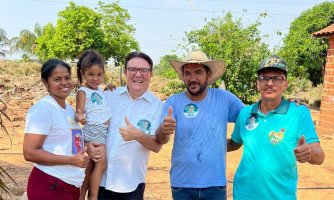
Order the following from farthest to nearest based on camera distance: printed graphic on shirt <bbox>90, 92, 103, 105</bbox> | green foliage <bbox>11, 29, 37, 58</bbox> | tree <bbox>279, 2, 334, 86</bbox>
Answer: green foliage <bbox>11, 29, 37, 58</bbox>, tree <bbox>279, 2, 334, 86</bbox>, printed graphic on shirt <bbox>90, 92, 103, 105</bbox>

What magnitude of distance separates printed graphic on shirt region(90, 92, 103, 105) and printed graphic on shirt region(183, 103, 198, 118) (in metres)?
0.76

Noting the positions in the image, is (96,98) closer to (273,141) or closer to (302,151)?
(273,141)

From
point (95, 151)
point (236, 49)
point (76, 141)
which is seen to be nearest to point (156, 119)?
point (95, 151)

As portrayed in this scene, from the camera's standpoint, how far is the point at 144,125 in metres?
3.13

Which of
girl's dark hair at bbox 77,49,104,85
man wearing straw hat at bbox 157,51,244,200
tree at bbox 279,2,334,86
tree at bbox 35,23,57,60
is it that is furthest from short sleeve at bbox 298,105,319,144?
tree at bbox 35,23,57,60

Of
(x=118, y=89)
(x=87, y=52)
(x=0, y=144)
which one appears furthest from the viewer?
(x=0, y=144)

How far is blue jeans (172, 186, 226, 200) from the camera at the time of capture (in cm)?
305

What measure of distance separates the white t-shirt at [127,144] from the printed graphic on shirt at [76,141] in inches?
10.0

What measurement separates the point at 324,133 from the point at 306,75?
14944 millimetres

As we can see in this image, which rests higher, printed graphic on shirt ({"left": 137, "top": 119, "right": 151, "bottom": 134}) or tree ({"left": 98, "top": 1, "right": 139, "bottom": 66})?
tree ({"left": 98, "top": 1, "right": 139, "bottom": 66})

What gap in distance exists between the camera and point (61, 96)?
296 centimetres

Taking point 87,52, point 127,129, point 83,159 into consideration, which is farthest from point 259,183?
point 87,52

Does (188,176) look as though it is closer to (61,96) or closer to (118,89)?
(118,89)

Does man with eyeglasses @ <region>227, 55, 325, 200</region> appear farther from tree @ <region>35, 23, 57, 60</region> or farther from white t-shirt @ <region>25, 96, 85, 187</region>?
tree @ <region>35, 23, 57, 60</region>
